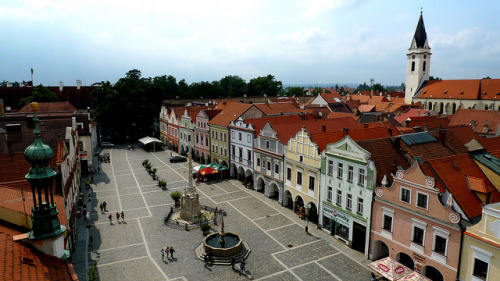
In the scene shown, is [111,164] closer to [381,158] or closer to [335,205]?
[335,205]

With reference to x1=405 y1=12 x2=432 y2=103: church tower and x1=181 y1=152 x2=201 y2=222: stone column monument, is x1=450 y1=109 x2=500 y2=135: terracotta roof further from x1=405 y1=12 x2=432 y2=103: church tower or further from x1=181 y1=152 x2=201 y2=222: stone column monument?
x1=405 y1=12 x2=432 y2=103: church tower

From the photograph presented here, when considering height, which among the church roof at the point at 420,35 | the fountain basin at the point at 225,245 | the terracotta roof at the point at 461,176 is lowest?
the fountain basin at the point at 225,245

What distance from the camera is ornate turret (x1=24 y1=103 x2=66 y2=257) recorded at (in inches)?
354

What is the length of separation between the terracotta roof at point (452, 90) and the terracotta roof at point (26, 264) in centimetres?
10145

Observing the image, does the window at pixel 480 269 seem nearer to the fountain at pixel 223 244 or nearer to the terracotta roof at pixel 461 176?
the terracotta roof at pixel 461 176

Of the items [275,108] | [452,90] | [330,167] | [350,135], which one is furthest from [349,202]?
[452,90]

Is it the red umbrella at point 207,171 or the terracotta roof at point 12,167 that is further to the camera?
the red umbrella at point 207,171

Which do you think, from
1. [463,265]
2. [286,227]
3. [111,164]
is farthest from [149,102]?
[463,265]

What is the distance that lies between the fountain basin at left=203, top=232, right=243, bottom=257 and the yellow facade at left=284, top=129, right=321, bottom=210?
8.94 meters

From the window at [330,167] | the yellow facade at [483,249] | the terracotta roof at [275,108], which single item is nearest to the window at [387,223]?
the yellow facade at [483,249]

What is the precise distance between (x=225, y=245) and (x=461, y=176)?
A: 19.1m

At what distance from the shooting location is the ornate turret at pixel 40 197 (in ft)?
29.5

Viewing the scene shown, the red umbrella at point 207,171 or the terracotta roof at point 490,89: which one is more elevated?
the terracotta roof at point 490,89

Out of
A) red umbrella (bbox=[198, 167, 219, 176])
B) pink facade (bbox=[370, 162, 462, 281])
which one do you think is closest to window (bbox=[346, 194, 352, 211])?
pink facade (bbox=[370, 162, 462, 281])
